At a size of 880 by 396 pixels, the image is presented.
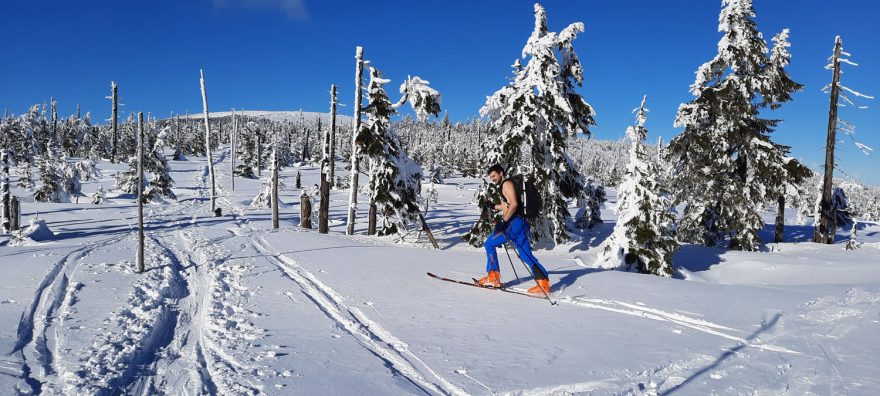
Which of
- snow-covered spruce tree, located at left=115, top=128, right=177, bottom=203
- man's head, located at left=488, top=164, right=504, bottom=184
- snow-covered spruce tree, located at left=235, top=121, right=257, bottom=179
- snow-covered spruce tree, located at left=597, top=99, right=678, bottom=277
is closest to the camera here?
man's head, located at left=488, top=164, right=504, bottom=184

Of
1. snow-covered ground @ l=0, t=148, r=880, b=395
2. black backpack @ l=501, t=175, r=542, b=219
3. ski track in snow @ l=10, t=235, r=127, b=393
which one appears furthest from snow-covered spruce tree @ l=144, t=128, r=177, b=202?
black backpack @ l=501, t=175, r=542, b=219

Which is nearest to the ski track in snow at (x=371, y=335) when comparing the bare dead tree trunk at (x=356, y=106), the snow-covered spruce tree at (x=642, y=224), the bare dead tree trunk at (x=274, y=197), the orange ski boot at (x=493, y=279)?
the orange ski boot at (x=493, y=279)

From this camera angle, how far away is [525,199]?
7574 mm

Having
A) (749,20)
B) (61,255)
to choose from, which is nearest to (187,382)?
(61,255)

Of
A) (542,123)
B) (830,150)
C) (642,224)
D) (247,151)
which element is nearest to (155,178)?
(542,123)

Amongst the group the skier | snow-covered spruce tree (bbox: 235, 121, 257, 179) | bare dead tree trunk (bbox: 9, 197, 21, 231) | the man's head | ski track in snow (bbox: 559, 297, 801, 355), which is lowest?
bare dead tree trunk (bbox: 9, 197, 21, 231)

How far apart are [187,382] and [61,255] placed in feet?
31.7

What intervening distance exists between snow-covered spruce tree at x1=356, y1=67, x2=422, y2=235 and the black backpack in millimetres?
11623

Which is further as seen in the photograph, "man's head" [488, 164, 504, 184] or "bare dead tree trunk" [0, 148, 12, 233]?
"bare dead tree trunk" [0, 148, 12, 233]

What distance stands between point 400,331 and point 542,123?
46.7 ft

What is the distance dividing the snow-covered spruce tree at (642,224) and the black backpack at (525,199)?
Answer: 7231 mm

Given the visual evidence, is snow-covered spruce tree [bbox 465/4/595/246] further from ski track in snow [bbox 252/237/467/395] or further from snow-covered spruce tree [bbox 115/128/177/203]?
snow-covered spruce tree [bbox 115/128/177/203]

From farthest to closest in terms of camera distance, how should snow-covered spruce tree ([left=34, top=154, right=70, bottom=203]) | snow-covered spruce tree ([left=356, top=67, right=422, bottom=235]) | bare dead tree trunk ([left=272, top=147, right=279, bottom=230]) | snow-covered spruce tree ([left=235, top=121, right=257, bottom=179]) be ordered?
snow-covered spruce tree ([left=235, top=121, right=257, bottom=179])
snow-covered spruce tree ([left=34, top=154, right=70, bottom=203])
bare dead tree trunk ([left=272, top=147, right=279, bottom=230])
snow-covered spruce tree ([left=356, top=67, right=422, bottom=235])

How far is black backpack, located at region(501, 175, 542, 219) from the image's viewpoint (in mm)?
7449
